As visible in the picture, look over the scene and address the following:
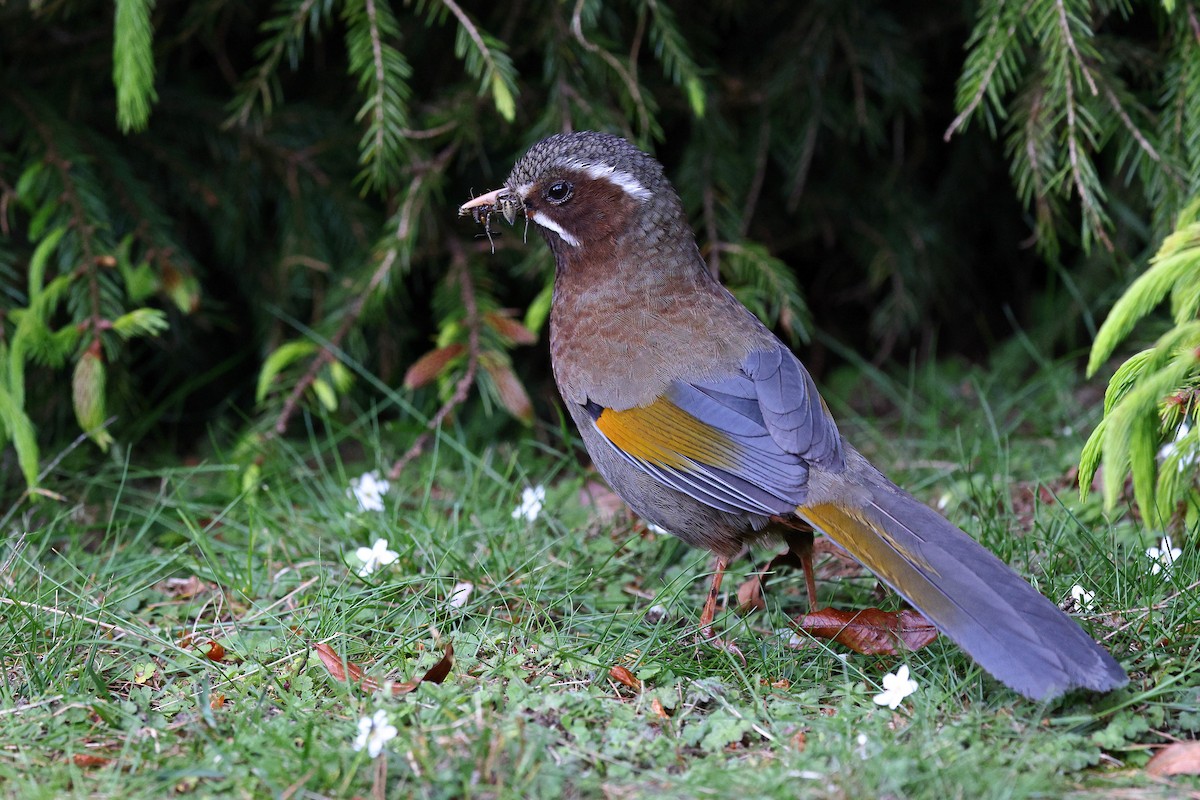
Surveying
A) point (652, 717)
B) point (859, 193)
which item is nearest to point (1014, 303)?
point (859, 193)

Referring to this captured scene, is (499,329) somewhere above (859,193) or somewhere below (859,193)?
below

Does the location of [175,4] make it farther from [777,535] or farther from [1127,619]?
[1127,619]

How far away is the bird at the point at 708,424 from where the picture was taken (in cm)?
274

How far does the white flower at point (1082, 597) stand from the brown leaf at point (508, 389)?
2047 millimetres

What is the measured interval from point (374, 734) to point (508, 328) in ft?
7.29

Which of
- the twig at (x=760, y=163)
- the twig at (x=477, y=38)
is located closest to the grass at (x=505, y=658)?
the twig at (x=760, y=163)

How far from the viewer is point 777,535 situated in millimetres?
3459

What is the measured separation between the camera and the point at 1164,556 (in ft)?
10.7

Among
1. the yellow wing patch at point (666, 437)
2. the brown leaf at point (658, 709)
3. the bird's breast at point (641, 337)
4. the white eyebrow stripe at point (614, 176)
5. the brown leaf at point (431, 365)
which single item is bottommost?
the brown leaf at point (431, 365)

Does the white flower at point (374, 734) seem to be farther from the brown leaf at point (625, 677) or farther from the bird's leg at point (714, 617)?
the bird's leg at point (714, 617)

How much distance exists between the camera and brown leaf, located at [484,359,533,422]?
14.3 ft

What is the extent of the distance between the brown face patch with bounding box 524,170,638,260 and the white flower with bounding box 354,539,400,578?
3.82 feet

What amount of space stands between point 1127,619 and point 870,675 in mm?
690

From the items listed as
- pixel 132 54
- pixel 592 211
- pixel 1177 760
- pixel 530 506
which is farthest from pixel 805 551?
pixel 132 54
